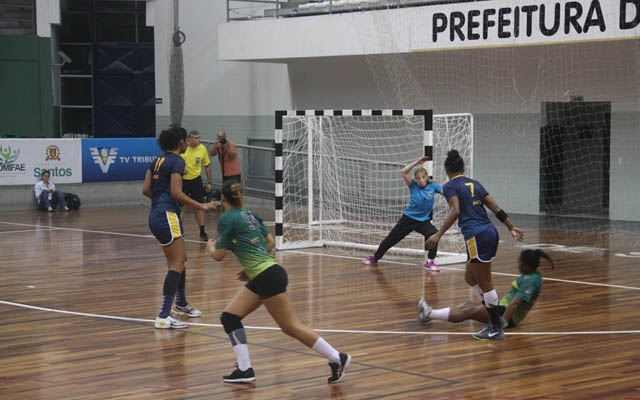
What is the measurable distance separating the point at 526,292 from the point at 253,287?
3.42 meters

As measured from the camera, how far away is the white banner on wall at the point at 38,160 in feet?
84.0

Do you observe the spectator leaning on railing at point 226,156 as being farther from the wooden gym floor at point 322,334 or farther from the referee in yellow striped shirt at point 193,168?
the wooden gym floor at point 322,334

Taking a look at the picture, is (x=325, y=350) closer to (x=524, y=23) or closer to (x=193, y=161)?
(x=193, y=161)

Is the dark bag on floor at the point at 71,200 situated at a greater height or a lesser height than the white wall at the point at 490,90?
lesser

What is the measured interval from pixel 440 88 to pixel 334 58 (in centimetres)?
324

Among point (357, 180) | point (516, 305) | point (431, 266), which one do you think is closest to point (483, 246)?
point (516, 305)

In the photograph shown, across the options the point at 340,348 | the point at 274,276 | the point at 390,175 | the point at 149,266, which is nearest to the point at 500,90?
the point at 390,175

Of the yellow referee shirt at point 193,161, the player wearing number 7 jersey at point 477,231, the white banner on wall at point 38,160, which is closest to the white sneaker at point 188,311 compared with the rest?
the player wearing number 7 jersey at point 477,231

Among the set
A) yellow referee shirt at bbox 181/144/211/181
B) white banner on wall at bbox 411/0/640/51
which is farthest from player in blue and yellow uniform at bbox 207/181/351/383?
white banner on wall at bbox 411/0/640/51

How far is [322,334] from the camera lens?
10.3 metres

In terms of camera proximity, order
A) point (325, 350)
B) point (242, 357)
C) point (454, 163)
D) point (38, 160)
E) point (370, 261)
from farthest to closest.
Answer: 1. point (38, 160)
2. point (370, 261)
3. point (454, 163)
4. point (242, 357)
5. point (325, 350)

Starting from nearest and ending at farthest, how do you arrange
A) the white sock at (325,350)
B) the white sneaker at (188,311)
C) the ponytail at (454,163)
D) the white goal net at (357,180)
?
the white sock at (325,350) < the ponytail at (454,163) < the white sneaker at (188,311) < the white goal net at (357,180)

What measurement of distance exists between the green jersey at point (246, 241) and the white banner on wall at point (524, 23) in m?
12.5

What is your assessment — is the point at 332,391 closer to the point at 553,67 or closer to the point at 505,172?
the point at 553,67
